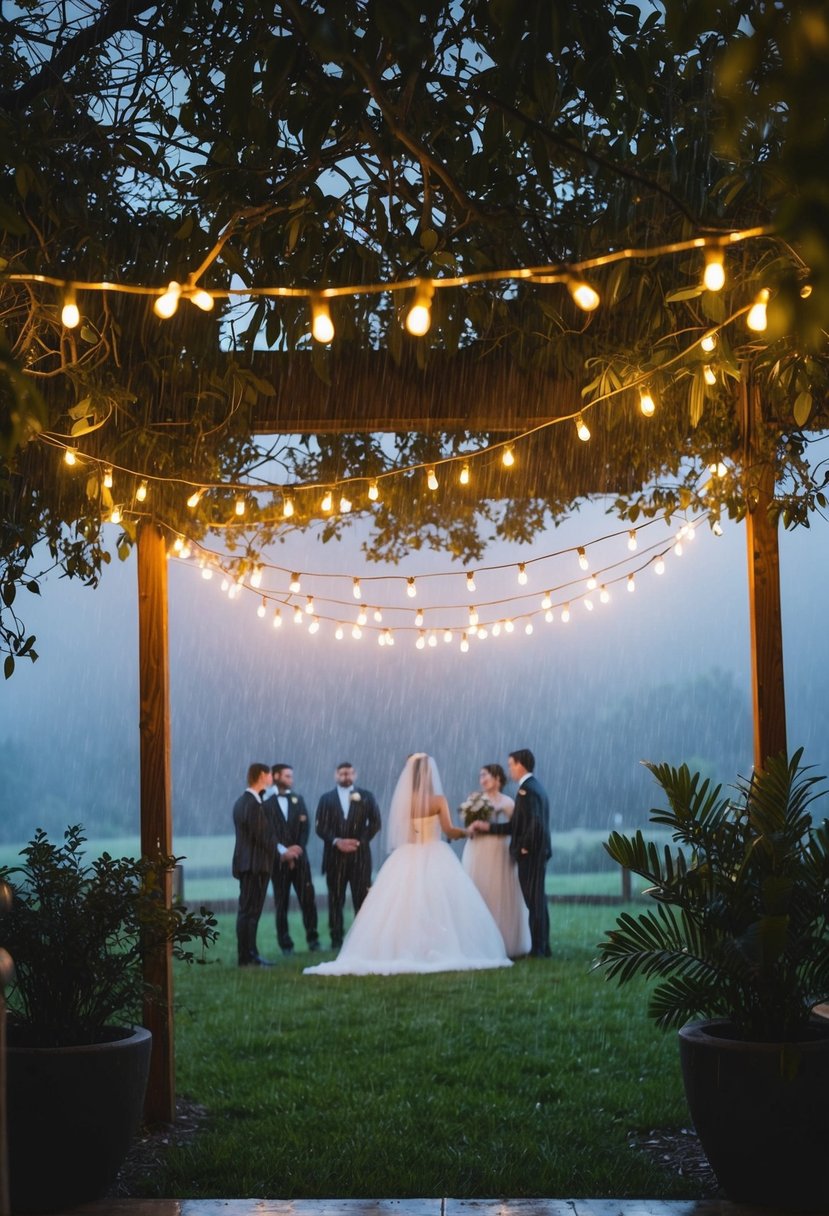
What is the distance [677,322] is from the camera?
14.4 feet

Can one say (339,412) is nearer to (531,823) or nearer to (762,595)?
(762,595)

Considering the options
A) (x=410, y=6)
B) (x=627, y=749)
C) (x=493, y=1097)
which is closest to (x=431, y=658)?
(x=627, y=749)

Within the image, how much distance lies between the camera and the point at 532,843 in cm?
857

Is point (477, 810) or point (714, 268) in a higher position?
point (714, 268)

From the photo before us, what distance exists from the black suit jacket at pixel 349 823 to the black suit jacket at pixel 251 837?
0.93 metres

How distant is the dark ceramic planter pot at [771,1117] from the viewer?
3445mm

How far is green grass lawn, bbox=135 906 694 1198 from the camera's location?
159 inches

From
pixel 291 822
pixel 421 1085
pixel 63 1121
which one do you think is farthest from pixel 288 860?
pixel 63 1121

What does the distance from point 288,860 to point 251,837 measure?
78 cm

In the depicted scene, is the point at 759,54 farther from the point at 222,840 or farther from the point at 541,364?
the point at 222,840

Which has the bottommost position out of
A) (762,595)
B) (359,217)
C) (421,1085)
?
(421,1085)

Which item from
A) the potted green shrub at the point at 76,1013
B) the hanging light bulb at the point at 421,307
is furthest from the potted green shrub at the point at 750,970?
the hanging light bulb at the point at 421,307

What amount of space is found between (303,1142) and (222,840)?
915 centimetres

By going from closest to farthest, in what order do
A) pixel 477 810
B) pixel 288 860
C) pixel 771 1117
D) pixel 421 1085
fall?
pixel 771 1117 → pixel 421 1085 → pixel 288 860 → pixel 477 810
